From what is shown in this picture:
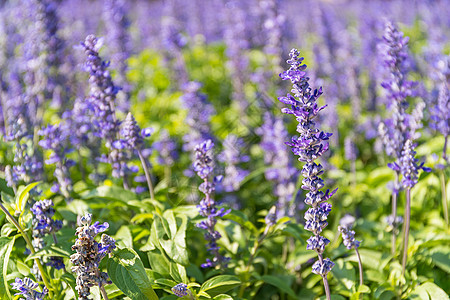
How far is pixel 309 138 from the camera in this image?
2752 mm

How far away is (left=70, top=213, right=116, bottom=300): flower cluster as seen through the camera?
2.71 meters

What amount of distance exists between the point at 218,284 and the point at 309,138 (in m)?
1.23

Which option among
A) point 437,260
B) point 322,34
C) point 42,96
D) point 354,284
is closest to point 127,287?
point 354,284

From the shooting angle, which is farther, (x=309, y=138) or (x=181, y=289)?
(x=181, y=289)

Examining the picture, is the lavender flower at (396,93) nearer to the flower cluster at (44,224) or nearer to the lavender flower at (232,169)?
the lavender flower at (232,169)

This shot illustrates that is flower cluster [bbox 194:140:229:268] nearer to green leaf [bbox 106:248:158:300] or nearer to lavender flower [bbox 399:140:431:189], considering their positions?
green leaf [bbox 106:248:158:300]

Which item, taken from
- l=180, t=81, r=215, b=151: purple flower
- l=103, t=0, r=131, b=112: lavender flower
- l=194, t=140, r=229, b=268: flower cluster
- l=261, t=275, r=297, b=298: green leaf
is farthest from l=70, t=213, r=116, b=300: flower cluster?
l=103, t=0, r=131, b=112: lavender flower

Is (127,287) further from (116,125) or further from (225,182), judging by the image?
(225,182)

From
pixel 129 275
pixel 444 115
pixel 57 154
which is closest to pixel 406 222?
pixel 444 115

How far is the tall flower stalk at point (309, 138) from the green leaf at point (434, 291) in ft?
3.96

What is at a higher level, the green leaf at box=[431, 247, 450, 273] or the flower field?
the flower field

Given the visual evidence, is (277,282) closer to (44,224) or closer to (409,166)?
(409,166)

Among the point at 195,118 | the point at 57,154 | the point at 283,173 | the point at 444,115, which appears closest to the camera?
the point at 444,115

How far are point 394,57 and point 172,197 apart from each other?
2.96m
